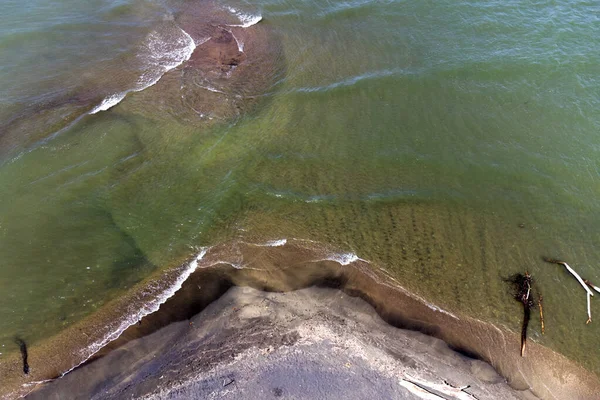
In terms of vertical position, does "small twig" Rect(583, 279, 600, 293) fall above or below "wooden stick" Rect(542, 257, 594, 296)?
below

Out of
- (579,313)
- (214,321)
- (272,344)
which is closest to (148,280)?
(214,321)

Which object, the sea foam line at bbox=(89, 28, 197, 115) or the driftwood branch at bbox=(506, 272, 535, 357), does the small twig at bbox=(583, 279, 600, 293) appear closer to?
the driftwood branch at bbox=(506, 272, 535, 357)

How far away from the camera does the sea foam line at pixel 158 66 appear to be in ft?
56.4

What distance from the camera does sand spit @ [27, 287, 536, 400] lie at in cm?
938

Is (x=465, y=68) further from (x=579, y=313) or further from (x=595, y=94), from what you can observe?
(x=579, y=313)

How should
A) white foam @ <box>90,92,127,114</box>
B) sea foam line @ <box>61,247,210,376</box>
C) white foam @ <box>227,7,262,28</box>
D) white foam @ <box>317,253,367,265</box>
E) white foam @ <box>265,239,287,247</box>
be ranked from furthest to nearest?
white foam @ <box>227,7,262,28</box>
white foam @ <box>90,92,127,114</box>
white foam @ <box>265,239,287,247</box>
white foam @ <box>317,253,367,265</box>
sea foam line @ <box>61,247,210,376</box>

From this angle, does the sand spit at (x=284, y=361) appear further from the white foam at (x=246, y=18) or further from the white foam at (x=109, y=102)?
the white foam at (x=246, y=18)

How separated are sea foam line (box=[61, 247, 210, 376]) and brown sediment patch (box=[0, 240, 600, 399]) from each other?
4.7 inches

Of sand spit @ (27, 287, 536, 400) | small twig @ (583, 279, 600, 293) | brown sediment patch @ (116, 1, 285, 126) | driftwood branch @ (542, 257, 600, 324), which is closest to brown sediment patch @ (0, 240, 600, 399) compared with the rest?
sand spit @ (27, 287, 536, 400)

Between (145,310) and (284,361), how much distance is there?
4.16m

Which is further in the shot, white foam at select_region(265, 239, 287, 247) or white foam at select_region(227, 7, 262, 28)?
white foam at select_region(227, 7, 262, 28)

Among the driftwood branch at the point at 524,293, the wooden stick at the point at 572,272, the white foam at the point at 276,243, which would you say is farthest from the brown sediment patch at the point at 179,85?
the wooden stick at the point at 572,272

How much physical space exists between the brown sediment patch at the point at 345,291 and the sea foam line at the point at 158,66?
9136mm

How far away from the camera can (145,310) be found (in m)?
11.1
